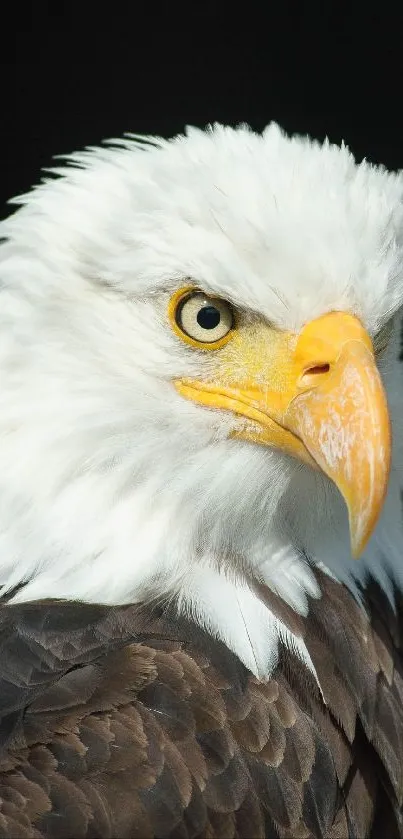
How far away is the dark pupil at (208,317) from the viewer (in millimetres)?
2381

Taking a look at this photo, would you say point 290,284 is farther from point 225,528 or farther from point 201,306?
point 225,528

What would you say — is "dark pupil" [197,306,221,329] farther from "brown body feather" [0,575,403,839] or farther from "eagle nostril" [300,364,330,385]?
"brown body feather" [0,575,403,839]

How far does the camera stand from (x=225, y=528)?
8.07 ft

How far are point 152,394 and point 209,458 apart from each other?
0.59 ft

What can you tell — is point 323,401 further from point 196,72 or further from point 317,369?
point 196,72

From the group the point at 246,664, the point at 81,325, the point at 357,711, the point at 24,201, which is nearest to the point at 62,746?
the point at 246,664

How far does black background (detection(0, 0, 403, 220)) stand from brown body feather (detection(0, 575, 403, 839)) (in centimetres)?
341

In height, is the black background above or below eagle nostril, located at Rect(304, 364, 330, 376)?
above

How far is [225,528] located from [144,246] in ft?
2.01

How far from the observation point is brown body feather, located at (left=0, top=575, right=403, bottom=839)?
207cm

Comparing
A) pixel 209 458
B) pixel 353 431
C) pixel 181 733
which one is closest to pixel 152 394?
pixel 209 458

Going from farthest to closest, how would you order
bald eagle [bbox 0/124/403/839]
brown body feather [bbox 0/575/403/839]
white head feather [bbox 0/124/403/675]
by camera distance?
white head feather [bbox 0/124/403/675]
bald eagle [bbox 0/124/403/839]
brown body feather [bbox 0/575/403/839]

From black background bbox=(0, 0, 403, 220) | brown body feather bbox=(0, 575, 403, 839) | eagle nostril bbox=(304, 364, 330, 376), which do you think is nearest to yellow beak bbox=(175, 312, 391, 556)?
eagle nostril bbox=(304, 364, 330, 376)

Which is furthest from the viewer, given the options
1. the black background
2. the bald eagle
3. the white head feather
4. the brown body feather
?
the black background
